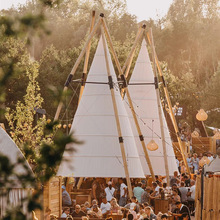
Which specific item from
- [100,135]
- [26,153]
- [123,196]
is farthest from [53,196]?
[26,153]

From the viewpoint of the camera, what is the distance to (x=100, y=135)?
66.6 feet

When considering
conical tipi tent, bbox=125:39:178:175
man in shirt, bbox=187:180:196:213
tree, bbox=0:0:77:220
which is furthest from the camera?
conical tipi tent, bbox=125:39:178:175

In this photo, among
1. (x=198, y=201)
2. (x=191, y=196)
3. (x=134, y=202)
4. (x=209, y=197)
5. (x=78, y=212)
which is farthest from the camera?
(x=191, y=196)

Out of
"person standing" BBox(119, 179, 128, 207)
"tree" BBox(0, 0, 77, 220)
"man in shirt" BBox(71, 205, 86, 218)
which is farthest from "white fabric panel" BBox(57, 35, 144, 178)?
"tree" BBox(0, 0, 77, 220)

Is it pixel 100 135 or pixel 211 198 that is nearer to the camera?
pixel 211 198

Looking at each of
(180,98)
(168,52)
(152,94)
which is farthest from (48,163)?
(168,52)

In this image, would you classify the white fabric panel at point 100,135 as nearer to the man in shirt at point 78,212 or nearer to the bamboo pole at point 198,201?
the man in shirt at point 78,212

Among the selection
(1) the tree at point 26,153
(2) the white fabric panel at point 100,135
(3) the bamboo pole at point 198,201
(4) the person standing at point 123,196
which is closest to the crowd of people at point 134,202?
(4) the person standing at point 123,196

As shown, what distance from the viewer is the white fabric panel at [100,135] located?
64.4 feet

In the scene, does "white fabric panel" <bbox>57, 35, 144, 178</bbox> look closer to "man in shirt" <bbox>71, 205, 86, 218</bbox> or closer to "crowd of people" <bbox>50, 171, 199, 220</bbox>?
"crowd of people" <bbox>50, 171, 199, 220</bbox>

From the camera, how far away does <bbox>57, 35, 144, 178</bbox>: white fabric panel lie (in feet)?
64.4

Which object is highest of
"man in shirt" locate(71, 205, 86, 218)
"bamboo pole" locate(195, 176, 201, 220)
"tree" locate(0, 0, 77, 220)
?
"tree" locate(0, 0, 77, 220)

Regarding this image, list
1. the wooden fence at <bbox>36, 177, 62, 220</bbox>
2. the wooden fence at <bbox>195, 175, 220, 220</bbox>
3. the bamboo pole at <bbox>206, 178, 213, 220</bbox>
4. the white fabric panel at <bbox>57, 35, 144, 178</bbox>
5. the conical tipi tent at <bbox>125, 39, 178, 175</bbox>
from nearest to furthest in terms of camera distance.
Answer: the wooden fence at <bbox>195, 175, 220, 220</bbox> < the bamboo pole at <bbox>206, 178, 213, 220</bbox> < the wooden fence at <bbox>36, 177, 62, 220</bbox> < the white fabric panel at <bbox>57, 35, 144, 178</bbox> < the conical tipi tent at <bbox>125, 39, 178, 175</bbox>

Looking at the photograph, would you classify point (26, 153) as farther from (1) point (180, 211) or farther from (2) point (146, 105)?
(2) point (146, 105)
